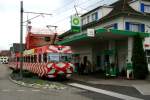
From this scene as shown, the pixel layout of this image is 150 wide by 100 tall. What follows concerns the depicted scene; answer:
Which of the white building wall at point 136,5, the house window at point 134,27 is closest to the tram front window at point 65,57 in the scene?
the house window at point 134,27

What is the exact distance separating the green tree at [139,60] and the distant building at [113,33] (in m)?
0.63

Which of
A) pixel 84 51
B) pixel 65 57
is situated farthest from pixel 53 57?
pixel 84 51

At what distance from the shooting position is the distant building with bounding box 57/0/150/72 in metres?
32.2

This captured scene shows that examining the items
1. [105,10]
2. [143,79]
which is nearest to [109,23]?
[105,10]

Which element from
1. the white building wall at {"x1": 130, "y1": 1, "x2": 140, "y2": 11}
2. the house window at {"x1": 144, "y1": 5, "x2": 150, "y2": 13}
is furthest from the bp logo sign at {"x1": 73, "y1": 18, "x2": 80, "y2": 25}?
the house window at {"x1": 144, "y1": 5, "x2": 150, "y2": 13}

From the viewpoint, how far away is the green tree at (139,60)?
98.8 ft

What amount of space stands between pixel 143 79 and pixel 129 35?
4.01 m

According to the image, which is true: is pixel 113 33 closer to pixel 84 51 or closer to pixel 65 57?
pixel 65 57

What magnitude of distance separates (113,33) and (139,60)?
10.7ft

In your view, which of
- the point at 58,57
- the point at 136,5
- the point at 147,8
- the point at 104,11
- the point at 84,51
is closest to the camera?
the point at 58,57

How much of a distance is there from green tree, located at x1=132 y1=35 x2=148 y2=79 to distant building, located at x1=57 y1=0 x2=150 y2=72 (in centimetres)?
63

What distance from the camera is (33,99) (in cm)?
1628

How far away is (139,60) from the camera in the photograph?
30469 millimetres

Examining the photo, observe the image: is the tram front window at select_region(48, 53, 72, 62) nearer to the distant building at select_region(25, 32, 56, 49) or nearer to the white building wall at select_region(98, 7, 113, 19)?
the white building wall at select_region(98, 7, 113, 19)
